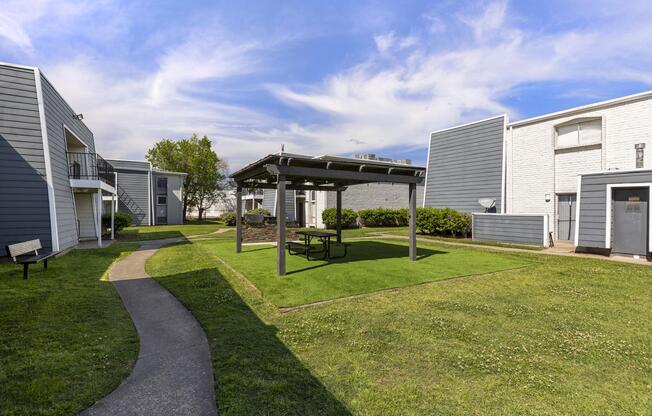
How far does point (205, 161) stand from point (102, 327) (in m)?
36.8

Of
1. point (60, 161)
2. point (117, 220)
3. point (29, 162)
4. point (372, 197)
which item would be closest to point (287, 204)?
point (372, 197)

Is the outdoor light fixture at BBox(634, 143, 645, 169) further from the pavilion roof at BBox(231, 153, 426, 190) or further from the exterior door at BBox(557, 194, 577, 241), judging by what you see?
the pavilion roof at BBox(231, 153, 426, 190)

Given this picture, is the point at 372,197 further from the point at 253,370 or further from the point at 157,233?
the point at 253,370

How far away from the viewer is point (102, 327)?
470cm

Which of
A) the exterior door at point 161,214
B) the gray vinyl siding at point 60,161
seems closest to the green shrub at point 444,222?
the gray vinyl siding at point 60,161

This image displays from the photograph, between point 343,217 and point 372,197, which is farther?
point 372,197

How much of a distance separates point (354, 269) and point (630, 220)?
1016 centimetres

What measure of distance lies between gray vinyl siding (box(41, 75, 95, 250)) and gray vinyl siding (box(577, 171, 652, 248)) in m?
19.2

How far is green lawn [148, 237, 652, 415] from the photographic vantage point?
116 inches

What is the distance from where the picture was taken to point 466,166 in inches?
734

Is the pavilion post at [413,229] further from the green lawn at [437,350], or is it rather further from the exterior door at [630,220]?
the exterior door at [630,220]

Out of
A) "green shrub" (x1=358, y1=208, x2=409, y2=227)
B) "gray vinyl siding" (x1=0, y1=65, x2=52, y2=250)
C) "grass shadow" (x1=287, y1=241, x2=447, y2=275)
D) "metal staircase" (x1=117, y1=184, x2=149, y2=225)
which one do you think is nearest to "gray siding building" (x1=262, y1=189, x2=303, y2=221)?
"green shrub" (x1=358, y1=208, x2=409, y2=227)

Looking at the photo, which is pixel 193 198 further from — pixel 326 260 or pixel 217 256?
pixel 326 260

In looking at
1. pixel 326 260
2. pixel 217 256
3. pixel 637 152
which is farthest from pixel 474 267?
pixel 637 152
